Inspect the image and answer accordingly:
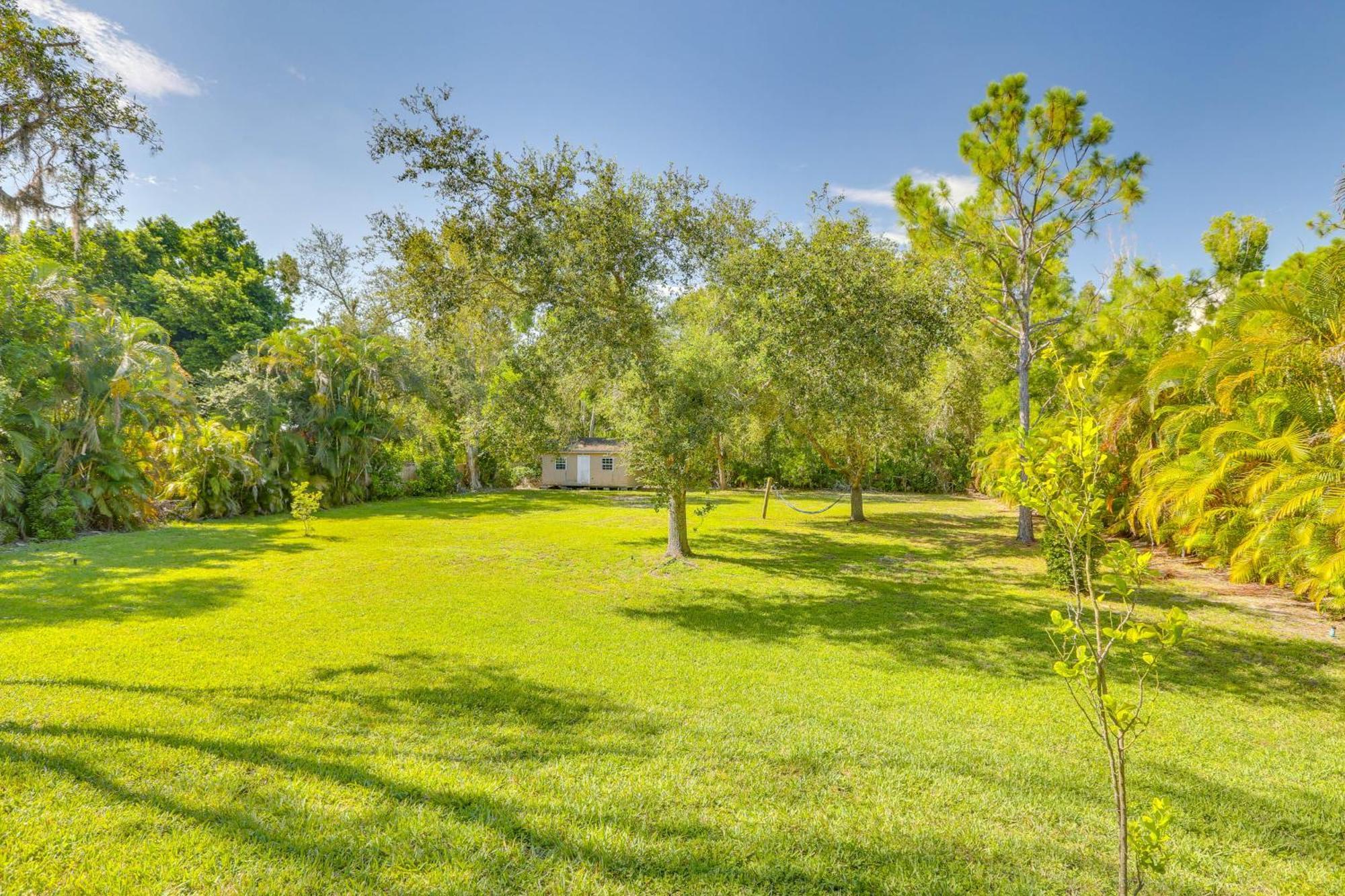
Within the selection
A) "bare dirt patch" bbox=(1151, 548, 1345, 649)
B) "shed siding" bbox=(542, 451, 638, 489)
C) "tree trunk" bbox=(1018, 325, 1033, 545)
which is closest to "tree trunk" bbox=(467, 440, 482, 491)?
"shed siding" bbox=(542, 451, 638, 489)

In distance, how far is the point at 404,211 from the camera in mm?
7359

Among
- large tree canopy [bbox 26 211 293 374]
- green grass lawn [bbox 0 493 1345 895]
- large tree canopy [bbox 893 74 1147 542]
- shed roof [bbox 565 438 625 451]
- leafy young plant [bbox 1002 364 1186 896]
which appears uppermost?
large tree canopy [bbox 26 211 293 374]

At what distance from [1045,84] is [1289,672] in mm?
10242

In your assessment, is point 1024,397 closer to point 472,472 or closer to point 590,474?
point 590,474

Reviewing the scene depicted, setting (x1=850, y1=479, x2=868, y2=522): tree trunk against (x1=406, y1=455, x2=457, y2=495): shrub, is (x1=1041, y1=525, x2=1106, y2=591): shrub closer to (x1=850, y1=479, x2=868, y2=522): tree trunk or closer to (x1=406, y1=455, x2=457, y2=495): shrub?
(x1=850, y1=479, x2=868, y2=522): tree trunk

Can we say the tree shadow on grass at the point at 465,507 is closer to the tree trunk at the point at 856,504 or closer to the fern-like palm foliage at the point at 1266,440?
the tree trunk at the point at 856,504

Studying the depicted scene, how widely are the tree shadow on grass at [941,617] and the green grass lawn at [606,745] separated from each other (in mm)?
60

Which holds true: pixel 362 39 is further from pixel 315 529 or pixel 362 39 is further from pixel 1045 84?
pixel 1045 84

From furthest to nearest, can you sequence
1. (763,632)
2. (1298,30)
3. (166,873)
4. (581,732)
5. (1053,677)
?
(1298,30) → (763,632) → (1053,677) → (581,732) → (166,873)

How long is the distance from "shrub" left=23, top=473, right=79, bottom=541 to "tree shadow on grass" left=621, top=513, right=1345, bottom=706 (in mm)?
11627

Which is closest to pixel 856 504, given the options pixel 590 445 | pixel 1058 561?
pixel 1058 561

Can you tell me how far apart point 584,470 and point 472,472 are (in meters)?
6.03

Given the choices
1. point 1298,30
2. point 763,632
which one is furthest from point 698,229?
point 1298,30

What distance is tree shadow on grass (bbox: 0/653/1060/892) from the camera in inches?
95.7
